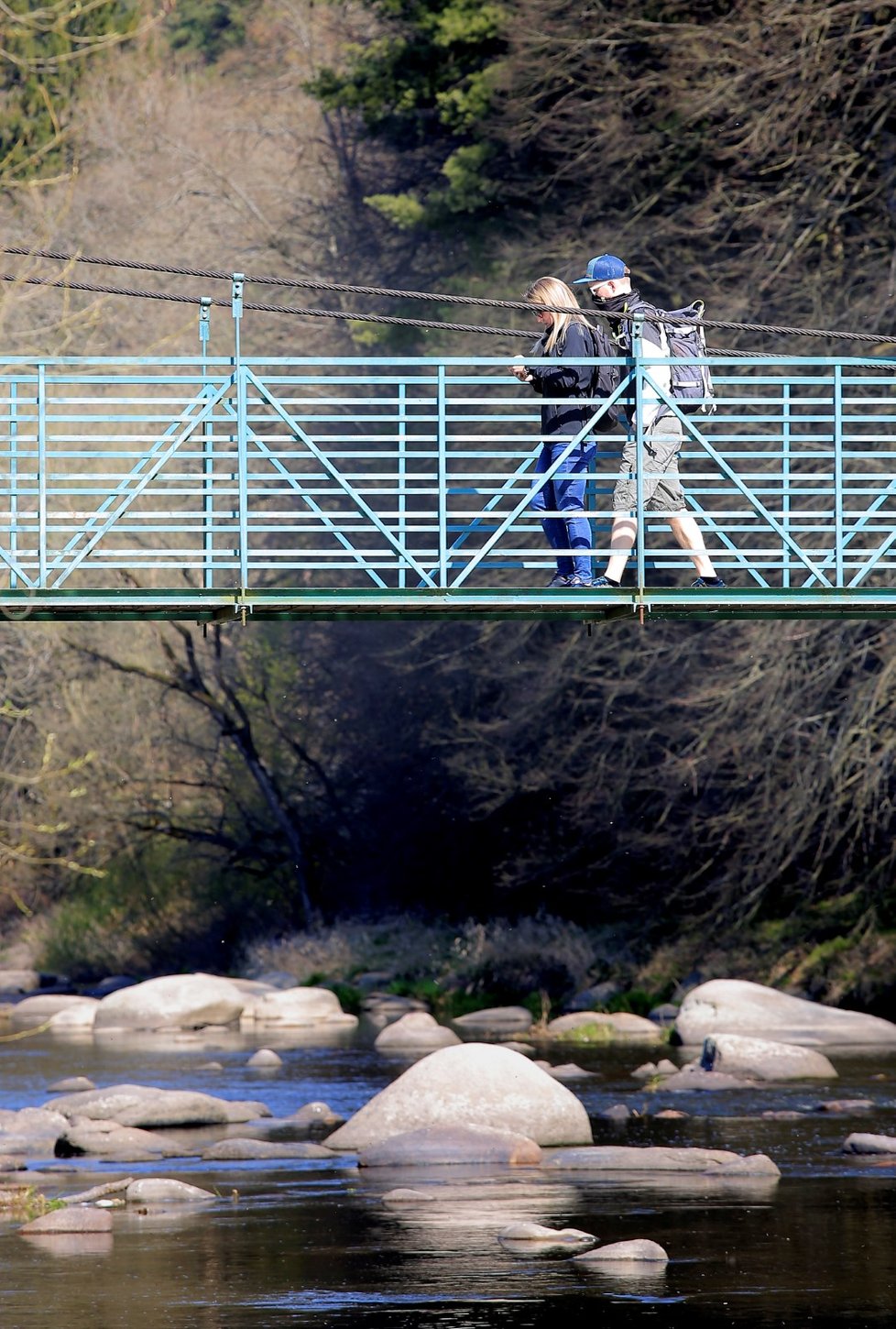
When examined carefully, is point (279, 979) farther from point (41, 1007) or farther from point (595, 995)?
point (595, 995)

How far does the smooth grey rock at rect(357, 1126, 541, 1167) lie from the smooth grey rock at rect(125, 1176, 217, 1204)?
5.66 ft

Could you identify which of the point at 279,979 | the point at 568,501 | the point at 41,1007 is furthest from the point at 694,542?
the point at 279,979

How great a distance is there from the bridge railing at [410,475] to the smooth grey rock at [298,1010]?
5.50 metres

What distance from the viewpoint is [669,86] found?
28.3 metres

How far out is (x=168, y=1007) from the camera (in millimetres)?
29516

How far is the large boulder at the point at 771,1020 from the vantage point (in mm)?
24672

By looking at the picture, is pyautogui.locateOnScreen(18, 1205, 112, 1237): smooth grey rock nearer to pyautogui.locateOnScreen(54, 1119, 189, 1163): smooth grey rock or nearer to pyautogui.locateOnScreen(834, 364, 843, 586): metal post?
pyautogui.locateOnScreen(54, 1119, 189, 1163): smooth grey rock

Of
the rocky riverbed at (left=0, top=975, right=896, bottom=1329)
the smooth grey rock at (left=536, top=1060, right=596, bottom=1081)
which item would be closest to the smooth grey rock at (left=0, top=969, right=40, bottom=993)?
the rocky riverbed at (left=0, top=975, right=896, bottom=1329)

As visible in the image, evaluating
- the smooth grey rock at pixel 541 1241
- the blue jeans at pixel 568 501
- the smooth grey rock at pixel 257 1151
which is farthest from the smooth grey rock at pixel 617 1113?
the blue jeans at pixel 568 501

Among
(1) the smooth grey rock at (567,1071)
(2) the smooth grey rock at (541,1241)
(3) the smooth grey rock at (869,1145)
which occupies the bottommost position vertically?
(1) the smooth grey rock at (567,1071)

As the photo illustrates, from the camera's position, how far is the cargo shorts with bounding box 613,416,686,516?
13.8m

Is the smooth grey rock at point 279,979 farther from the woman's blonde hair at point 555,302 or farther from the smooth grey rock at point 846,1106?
the woman's blonde hair at point 555,302

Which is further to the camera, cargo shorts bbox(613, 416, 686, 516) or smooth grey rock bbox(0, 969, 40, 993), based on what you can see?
smooth grey rock bbox(0, 969, 40, 993)

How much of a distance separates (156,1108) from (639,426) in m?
9.46
